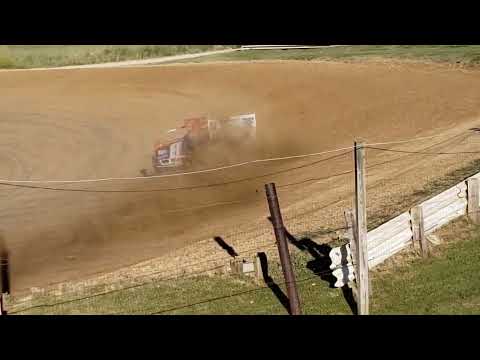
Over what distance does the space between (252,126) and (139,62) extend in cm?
1466

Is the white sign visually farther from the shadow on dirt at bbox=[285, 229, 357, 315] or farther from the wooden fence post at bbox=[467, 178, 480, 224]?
the wooden fence post at bbox=[467, 178, 480, 224]

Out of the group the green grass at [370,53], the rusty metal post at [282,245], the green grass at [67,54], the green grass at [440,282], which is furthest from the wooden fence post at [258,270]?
the green grass at [67,54]

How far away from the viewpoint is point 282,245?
42.3 feet

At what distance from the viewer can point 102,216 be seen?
21.3 m

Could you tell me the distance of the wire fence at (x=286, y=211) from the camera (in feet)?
52.8

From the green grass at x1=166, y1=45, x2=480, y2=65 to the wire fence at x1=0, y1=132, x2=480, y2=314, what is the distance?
13691 mm

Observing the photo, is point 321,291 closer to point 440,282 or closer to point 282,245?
point 440,282

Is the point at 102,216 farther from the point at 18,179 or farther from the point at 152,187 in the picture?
the point at 18,179

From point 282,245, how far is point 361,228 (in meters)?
1.28

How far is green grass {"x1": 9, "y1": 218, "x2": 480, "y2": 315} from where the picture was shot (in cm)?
1395

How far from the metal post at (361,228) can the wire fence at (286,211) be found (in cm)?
135

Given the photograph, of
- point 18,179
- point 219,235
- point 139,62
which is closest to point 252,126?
point 18,179

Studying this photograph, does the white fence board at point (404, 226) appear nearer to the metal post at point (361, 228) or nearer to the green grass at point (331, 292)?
the green grass at point (331, 292)

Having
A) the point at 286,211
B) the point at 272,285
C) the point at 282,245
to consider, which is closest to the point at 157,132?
the point at 286,211
